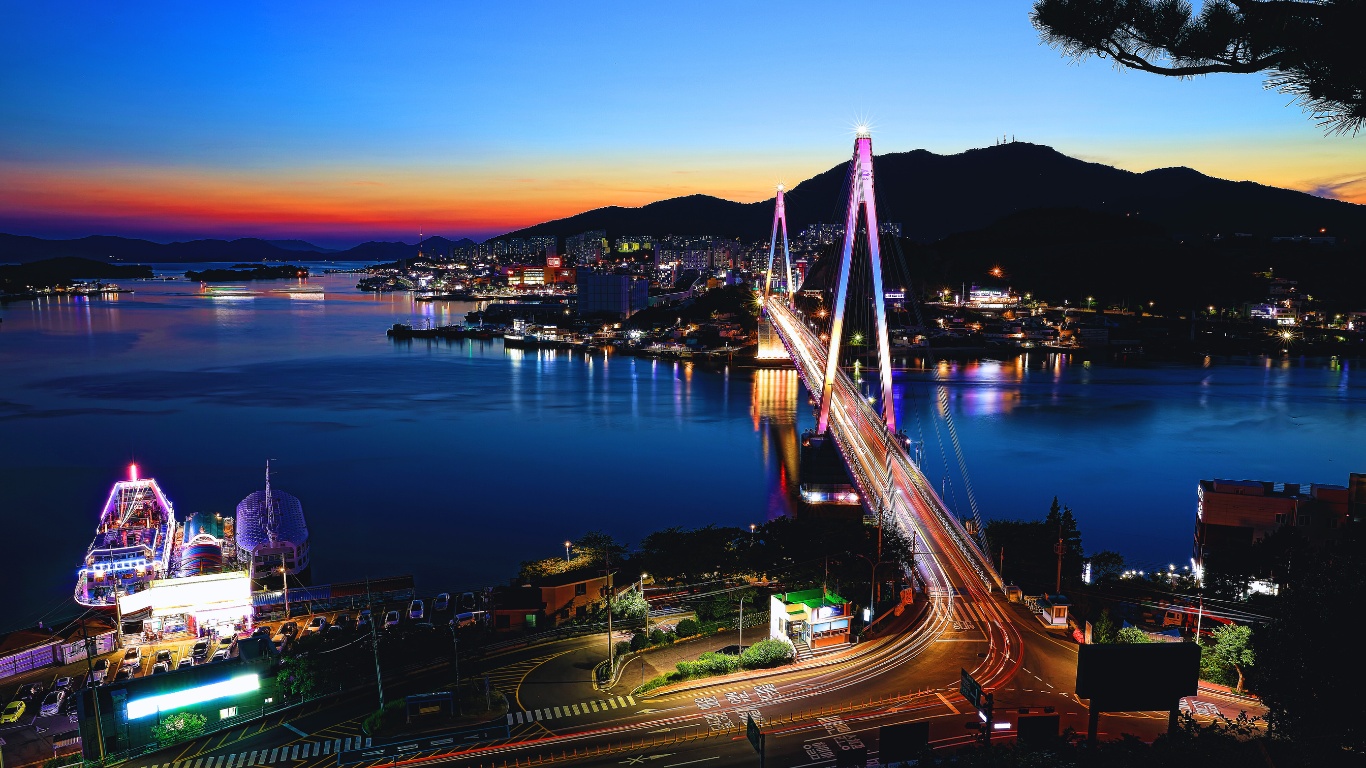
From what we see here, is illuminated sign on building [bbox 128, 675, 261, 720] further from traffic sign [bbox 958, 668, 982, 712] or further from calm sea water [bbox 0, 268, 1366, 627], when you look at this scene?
traffic sign [bbox 958, 668, 982, 712]

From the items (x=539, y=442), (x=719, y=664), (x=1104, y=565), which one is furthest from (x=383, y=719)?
(x=539, y=442)

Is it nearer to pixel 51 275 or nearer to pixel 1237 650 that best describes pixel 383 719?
pixel 1237 650

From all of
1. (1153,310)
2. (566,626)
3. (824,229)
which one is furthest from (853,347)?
(824,229)

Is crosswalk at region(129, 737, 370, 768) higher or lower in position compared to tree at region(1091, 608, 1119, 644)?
lower

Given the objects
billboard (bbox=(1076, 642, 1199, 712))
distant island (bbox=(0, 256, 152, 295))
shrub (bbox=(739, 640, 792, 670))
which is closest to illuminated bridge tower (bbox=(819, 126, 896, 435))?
shrub (bbox=(739, 640, 792, 670))

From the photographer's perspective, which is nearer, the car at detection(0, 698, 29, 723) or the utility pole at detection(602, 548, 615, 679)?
the car at detection(0, 698, 29, 723)

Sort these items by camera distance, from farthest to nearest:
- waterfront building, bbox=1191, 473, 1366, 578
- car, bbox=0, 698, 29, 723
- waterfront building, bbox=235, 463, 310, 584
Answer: waterfront building, bbox=235, 463, 310, 584
waterfront building, bbox=1191, 473, 1366, 578
car, bbox=0, 698, 29, 723
